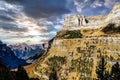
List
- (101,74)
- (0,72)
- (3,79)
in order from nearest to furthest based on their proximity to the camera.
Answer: (101,74) < (3,79) < (0,72)

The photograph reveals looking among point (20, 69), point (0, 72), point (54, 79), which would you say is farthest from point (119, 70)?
point (0, 72)

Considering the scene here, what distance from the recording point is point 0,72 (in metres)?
180

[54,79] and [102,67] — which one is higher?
[102,67]

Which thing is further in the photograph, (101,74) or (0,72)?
(0,72)

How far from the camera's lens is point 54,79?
166500mm

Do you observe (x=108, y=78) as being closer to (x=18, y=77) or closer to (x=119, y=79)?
(x=119, y=79)

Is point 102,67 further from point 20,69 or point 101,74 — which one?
point 20,69

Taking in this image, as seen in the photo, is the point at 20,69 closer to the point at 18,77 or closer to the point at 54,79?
the point at 18,77

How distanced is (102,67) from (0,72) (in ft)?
274

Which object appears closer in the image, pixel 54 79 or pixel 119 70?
pixel 119 70

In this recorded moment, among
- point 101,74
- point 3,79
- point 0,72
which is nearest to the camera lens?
point 101,74

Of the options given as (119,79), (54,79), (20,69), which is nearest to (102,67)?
(119,79)

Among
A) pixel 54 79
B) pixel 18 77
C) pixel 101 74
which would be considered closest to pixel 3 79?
pixel 18 77

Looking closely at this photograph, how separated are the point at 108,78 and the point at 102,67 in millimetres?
5948
